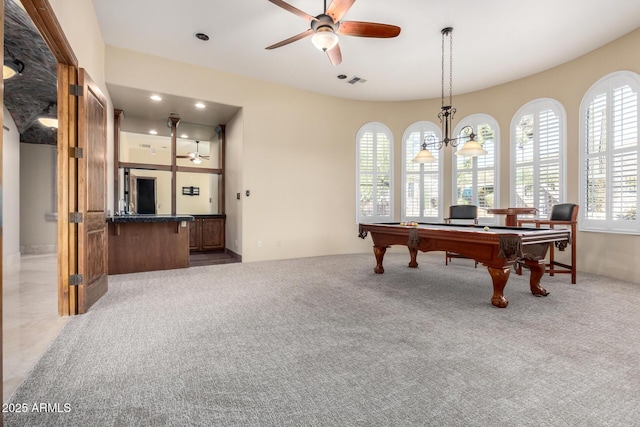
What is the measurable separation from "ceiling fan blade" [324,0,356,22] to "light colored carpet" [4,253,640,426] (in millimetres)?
2935

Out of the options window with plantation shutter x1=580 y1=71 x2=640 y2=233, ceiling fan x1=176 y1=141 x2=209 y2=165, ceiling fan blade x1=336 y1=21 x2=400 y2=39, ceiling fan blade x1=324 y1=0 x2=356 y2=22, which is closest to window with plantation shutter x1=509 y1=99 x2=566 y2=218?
window with plantation shutter x1=580 y1=71 x2=640 y2=233

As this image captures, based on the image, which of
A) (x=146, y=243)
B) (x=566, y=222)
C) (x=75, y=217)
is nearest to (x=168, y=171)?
(x=146, y=243)

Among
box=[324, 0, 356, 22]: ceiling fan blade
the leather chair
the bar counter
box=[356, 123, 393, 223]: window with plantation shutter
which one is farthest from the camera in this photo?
box=[356, 123, 393, 223]: window with plantation shutter

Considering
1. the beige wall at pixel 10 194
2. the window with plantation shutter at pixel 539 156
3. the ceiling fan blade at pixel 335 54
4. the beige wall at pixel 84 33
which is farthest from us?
the beige wall at pixel 10 194

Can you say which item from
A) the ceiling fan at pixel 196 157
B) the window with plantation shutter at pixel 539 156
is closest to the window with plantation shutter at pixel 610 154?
the window with plantation shutter at pixel 539 156

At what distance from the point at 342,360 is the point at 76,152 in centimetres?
315

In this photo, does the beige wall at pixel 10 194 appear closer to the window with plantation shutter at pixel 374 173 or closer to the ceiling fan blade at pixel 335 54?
the ceiling fan blade at pixel 335 54

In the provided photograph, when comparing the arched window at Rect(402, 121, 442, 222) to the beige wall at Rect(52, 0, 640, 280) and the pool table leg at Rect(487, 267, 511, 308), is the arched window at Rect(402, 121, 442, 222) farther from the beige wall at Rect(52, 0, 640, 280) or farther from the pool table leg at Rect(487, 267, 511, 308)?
the pool table leg at Rect(487, 267, 511, 308)

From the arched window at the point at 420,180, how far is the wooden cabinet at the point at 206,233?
4372mm

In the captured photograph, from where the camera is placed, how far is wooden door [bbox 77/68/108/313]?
3016mm

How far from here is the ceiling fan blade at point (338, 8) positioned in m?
2.79

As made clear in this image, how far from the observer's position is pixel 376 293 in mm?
3691

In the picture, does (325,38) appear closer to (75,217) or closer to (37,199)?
(75,217)

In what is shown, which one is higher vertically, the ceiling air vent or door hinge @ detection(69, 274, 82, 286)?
the ceiling air vent
